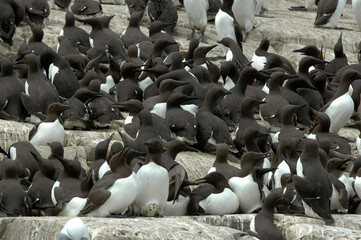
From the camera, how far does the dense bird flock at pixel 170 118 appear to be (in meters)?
11.8

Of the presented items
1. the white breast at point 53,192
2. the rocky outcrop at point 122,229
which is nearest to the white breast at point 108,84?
the white breast at point 53,192

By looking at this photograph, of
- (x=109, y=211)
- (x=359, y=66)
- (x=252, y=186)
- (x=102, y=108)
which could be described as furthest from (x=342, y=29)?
(x=109, y=211)

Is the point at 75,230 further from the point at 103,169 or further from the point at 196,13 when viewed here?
the point at 196,13

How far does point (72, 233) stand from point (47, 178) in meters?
3.03

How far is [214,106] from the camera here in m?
15.2

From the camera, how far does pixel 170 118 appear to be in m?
14.3

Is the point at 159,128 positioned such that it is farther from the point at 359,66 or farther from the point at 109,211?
the point at 359,66

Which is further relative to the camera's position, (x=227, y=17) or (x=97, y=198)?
(x=227, y=17)

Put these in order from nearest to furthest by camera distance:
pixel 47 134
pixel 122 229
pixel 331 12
Answer: pixel 122 229 < pixel 47 134 < pixel 331 12

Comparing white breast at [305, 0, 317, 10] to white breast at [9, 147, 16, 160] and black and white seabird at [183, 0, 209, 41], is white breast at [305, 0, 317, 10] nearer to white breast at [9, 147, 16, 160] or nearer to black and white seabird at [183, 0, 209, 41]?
black and white seabird at [183, 0, 209, 41]

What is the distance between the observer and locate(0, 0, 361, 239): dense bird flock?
11805mm

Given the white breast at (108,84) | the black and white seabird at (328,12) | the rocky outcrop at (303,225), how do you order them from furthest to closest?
the black and white seabird at (328,12) < the white breast at (108,84) < the rocky outcrop at (303,225)

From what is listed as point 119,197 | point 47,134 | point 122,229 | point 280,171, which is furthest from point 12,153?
point 280,171

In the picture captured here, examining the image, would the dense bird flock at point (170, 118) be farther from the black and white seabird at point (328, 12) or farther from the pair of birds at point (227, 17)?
the black and white seabird at point (328, 12)
